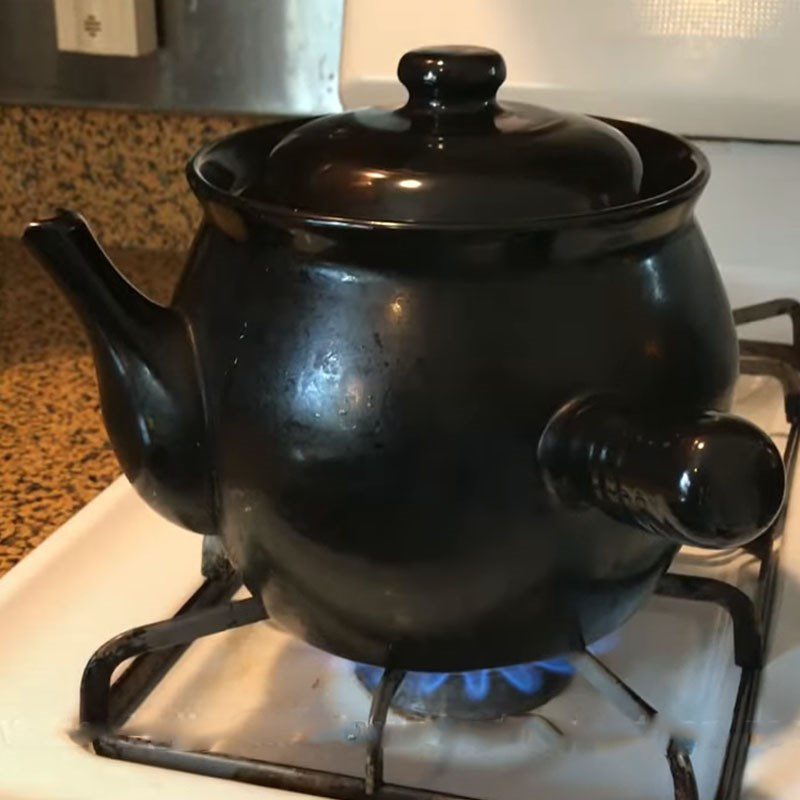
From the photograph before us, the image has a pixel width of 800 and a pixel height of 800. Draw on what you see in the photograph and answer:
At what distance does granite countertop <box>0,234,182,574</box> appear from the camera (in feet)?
2.29

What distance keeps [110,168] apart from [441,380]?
77cm

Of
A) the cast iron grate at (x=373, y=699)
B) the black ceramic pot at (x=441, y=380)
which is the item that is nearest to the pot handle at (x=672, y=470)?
the black ceramic pot at (x=441, y=380)

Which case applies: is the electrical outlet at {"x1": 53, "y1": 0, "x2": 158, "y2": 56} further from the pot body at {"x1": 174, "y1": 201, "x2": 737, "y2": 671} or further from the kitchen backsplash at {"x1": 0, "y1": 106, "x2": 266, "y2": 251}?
the pot body at {"x1": 174, "y1": 201, "x2": 737, "y2": 671}

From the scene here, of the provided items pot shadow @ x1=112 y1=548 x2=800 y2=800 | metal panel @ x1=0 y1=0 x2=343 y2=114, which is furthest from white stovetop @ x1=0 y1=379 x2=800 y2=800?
metal panel @ x1=0 y1=0 x2=343 y2=114

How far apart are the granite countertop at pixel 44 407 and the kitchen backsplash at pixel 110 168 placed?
0.11ft

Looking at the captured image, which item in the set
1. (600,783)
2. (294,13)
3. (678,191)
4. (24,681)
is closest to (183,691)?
(24,681)

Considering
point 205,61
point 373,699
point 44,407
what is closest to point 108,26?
point 205,61

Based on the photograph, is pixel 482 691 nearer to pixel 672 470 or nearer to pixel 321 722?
pixel 321 722

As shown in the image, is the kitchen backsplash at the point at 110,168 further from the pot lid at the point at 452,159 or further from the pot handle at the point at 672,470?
the pot handle at the point at 672,470

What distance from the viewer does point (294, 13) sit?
99cm

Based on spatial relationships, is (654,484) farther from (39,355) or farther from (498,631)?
(39,355)

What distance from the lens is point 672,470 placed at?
1.27 feet

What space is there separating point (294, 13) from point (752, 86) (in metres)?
0.39

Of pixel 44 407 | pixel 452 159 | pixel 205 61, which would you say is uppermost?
pixel 452 159
